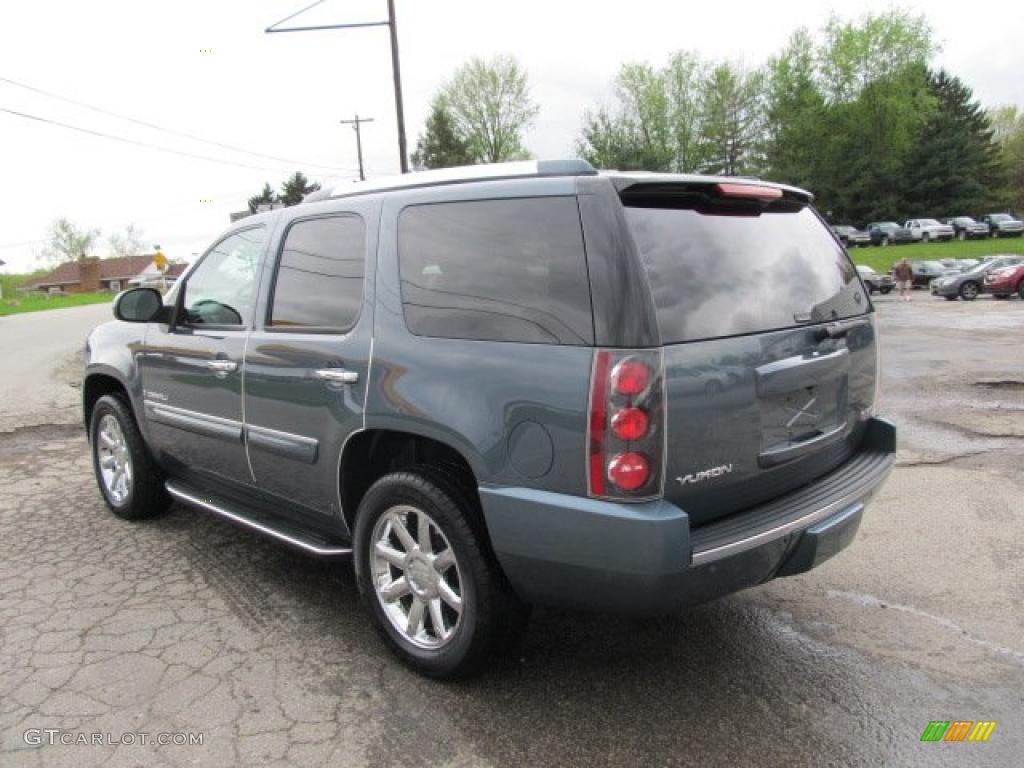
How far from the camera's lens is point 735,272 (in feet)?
9.29

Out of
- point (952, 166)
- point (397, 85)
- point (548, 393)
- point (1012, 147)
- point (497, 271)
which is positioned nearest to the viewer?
point (548, 393)

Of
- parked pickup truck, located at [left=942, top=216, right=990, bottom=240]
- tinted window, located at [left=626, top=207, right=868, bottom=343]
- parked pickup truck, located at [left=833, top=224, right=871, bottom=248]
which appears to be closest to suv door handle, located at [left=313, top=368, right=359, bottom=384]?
tinted window, located at [left=626, top=207, right=868, bottom=343]

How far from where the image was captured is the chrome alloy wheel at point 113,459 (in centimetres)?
486

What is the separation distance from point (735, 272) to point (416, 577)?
1.65 metres

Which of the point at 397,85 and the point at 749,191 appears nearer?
the point at 749,191

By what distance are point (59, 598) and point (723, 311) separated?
11.2ft

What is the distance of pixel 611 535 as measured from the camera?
2408 millimetres

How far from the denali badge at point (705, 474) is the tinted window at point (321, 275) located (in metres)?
1.48

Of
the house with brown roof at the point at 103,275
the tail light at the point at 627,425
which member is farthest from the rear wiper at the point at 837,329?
the house with brown roof at the point at 103,275

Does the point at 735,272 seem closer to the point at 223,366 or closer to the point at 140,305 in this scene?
the point at 223,366

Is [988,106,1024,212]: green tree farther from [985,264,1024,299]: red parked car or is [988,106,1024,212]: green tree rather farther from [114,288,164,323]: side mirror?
[114,288,164,323]: side mirror

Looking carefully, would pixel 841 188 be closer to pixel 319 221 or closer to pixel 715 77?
pixel 715 77

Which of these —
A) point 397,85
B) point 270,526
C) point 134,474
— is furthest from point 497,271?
point 397,85

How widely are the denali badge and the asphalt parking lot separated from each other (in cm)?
90
